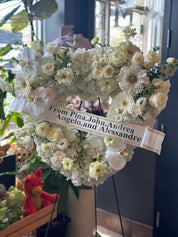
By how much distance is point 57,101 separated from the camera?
1283mm

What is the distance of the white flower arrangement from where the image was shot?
1.14 m

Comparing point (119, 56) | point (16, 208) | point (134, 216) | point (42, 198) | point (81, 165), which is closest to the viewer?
point (119, 56)

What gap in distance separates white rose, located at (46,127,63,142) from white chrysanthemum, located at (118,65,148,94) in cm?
31

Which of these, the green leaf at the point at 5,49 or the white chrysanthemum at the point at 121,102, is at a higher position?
the green leaf at the point at 5,49

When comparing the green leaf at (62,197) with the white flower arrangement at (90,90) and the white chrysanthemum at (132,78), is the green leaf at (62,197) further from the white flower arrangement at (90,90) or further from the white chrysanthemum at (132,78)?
the white chrysanthemum at (132,78)

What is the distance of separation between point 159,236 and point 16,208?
1.28m

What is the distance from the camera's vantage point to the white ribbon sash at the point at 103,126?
115cm

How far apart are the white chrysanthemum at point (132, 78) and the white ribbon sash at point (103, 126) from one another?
0.47 ft

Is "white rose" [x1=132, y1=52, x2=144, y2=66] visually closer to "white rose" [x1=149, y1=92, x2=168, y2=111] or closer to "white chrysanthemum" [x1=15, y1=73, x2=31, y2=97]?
"white rose" [x1=149, y1=92, x2=168, y2=111]

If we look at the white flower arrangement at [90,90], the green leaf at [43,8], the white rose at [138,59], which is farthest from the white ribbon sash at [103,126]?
the green leaf at [43,8]

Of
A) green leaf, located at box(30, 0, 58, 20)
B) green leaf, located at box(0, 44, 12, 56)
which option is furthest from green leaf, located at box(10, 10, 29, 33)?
green leaf, located at box(0, 44, 12, 56)

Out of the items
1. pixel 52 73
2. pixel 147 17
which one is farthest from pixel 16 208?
pixel 147 17

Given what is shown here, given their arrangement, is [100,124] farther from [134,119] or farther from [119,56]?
[119,56]

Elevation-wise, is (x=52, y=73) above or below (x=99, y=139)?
above
